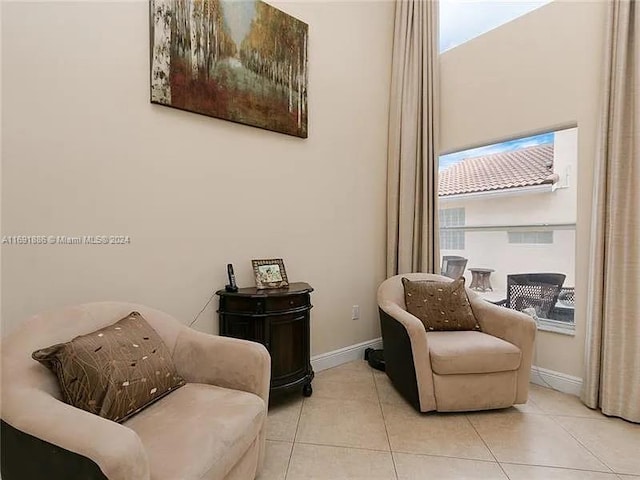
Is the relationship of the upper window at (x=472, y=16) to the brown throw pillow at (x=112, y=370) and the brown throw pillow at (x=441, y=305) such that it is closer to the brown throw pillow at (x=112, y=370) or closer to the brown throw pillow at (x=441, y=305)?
the brown throw pillow at (x=441, y=305)

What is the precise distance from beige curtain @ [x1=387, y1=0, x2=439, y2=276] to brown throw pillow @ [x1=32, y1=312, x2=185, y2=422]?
235cm

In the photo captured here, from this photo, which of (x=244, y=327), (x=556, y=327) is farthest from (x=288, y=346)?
(x=556, y=327)

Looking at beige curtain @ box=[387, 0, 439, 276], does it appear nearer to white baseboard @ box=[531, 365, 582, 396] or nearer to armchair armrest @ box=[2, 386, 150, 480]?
white baseboard @ box=[531, 365, 582, 396]

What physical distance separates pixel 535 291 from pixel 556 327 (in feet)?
1.11

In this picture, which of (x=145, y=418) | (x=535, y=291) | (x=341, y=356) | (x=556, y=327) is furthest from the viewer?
(x=341, y=356)

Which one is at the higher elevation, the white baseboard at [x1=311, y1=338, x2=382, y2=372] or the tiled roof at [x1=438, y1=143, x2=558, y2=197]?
the tiled roof at [x1=438, y1=143, x2=558, y2=197]

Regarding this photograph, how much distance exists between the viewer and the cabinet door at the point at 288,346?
7.52 ft

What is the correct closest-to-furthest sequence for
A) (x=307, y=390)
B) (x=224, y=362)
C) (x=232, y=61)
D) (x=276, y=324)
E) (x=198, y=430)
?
(x=198, y=430) → (x=224, y=362) → (x=276, y=324) → (x=232, y=61) → (x=307, y=390)

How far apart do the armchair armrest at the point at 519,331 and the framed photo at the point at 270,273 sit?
152 cm

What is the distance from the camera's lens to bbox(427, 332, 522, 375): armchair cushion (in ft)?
7.18

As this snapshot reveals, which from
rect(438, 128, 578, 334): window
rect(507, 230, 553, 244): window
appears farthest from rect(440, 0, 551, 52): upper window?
rect(507, 230, 553, 244): window

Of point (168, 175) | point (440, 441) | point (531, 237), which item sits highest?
point (168, 175)

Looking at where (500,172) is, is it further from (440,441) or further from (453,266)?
(440,441)

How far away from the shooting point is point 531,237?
300 cm
